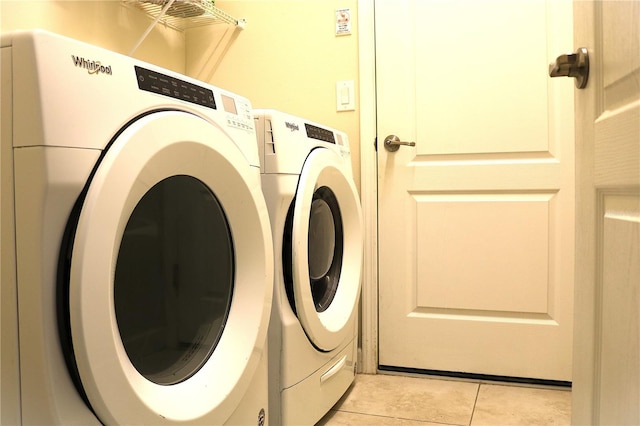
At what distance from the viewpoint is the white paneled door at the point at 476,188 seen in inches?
70.6

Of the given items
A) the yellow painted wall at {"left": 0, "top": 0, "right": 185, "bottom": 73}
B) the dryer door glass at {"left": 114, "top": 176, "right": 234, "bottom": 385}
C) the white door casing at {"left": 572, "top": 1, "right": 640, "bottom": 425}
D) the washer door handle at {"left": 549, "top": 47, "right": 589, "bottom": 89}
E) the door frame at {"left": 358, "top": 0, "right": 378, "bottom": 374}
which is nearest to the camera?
the white door casing at {"left": 572, "top": 1, "right": 640, "bottom": 425}

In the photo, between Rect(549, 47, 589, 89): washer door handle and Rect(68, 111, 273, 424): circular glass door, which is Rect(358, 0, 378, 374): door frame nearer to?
Rect(68, 111, 273, 424): circular glass door

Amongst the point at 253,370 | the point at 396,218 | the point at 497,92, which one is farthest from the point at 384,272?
the point at 253,370

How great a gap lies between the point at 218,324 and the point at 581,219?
0.70m

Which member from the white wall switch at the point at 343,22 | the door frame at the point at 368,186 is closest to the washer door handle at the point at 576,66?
the door frame at the point at 368,186

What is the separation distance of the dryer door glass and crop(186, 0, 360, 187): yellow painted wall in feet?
3.42

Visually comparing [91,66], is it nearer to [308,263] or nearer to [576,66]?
[576,66]

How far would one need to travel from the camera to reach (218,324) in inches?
40.4

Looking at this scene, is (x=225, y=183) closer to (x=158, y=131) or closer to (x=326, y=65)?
(x=158, y=131)

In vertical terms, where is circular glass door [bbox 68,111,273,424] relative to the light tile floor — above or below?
above

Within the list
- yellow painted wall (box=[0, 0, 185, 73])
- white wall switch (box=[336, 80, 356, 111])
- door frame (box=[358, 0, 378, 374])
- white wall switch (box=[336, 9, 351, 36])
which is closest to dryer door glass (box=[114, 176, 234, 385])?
yellow painted wall (box=[0, 0, 185, 73])

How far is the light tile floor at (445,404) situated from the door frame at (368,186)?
150 mm

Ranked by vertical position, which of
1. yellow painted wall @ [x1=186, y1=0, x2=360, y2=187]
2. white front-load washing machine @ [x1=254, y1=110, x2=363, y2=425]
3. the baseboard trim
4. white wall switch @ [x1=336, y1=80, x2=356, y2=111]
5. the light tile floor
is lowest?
the light tile floor

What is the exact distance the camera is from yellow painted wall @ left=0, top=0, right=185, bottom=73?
4.85ft
